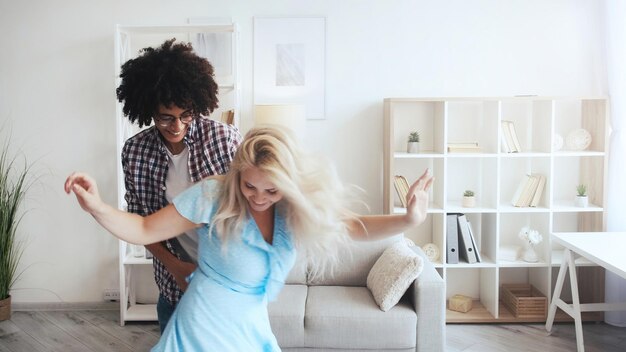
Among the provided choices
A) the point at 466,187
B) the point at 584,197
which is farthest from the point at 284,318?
the point at 584,197

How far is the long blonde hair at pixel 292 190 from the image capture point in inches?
53.7

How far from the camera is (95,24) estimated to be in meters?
4.22

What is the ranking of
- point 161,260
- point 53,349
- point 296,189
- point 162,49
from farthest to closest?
point 53,349 → point 161,260 → point 162,49 → point 296,189

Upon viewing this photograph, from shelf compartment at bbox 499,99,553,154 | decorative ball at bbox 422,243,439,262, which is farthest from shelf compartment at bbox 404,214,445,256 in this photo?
shelf compartment at bbox 499,99,553,154

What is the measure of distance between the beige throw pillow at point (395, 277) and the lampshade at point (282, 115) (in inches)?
38.4

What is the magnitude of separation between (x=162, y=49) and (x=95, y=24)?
113 inches

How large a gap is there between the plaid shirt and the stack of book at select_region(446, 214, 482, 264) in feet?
8.34

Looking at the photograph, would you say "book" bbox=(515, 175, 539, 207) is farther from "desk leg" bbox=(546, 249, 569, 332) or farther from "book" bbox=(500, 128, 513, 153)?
"desk leg" bbox=(546, 249, 569, 332)

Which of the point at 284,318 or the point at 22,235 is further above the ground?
the point at 22,235

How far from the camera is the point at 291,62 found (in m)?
4.20

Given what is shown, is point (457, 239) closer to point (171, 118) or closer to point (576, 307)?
point (576, 307)

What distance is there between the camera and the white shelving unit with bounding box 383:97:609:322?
13.0 ft

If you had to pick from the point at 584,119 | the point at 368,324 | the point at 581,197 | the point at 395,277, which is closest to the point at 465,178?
the point at 581,197

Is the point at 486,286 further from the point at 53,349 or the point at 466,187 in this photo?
the point at 53,349
